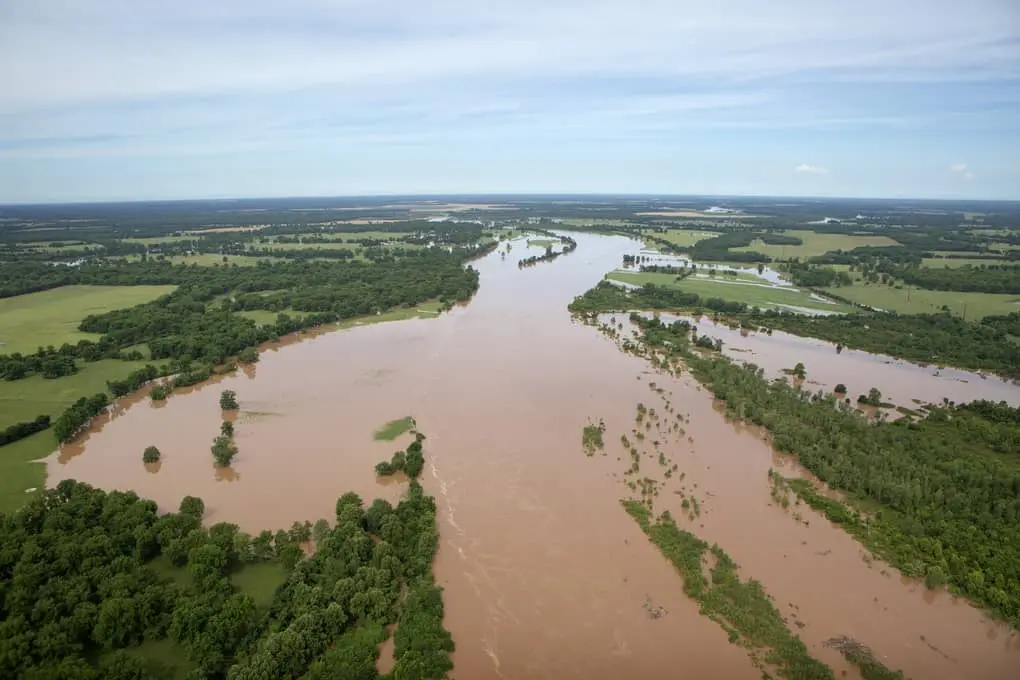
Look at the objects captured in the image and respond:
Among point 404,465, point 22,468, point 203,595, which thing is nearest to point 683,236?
point 404,465

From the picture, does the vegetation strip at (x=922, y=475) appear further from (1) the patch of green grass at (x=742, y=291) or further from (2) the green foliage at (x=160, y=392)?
(2) the green foliage at (x=160, y=392)

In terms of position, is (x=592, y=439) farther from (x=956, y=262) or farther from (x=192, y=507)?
(x=956, y=262)

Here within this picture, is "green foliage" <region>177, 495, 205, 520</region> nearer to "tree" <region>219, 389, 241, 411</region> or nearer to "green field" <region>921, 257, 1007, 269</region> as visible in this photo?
"tree" <region>219, 389, 241, 411</region>

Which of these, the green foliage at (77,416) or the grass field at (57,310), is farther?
the grass field at (57,310)

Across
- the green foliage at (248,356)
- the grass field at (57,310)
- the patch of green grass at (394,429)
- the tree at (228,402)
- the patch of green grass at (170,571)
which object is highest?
the grass field at (57,310)

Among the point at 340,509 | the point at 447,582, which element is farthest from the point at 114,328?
the point at 447,582

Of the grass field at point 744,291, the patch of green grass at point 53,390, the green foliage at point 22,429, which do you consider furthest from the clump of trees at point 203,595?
the grass field at point 744,291
